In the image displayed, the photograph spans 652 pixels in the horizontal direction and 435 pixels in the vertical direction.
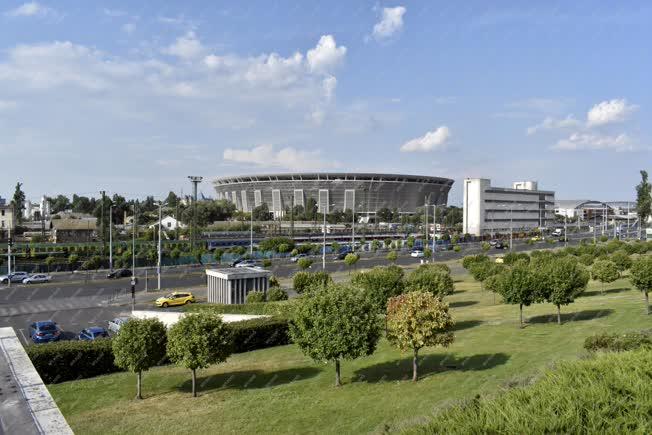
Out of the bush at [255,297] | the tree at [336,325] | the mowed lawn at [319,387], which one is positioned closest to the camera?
the mowed lawn at [319,387]

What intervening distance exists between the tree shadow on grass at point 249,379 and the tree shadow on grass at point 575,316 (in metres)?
14.4

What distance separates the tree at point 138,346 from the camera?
1955 cm

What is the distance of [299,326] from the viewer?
19.9m

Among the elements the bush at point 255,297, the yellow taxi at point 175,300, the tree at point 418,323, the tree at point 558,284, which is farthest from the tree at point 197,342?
the yellow taxi at point 175,300

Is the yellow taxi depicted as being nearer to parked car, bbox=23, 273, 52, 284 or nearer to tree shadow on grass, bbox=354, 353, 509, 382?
parked car, bbox=23, 273, 52, 284

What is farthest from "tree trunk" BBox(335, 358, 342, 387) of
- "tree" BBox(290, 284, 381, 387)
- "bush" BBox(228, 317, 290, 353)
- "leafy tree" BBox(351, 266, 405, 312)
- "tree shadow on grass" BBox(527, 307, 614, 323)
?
"tree shadow on grass" BBox(527, 307, 614, 323)

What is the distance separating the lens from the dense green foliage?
781 centimetres

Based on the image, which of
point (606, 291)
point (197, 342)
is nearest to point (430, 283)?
point (606, 291)

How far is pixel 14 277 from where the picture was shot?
187 feet

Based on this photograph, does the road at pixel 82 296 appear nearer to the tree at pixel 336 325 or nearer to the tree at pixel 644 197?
the tree at pixel 336 325

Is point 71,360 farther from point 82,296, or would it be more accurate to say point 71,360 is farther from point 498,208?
point 498,208

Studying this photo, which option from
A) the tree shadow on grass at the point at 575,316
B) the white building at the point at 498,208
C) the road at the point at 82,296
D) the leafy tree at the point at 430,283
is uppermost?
the white building at the point at 498,208

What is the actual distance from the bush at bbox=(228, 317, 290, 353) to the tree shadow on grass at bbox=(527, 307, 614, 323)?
13767mm

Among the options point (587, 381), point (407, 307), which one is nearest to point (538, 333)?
point (407, 307)
